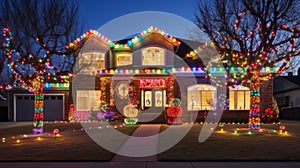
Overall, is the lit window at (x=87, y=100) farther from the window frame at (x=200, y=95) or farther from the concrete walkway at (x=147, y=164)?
the concrete walkway at (x=147, y=164)

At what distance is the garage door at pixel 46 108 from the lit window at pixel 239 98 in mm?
13521

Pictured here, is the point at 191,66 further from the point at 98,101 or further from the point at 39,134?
the point at 39,134

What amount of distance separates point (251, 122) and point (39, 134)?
9.88 meters

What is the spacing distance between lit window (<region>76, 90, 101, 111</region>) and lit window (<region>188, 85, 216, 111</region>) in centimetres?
695

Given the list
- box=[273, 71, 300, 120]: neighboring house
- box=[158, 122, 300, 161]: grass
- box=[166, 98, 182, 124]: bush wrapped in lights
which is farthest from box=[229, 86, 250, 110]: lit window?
box=[158, 122, 300, 161]: grass

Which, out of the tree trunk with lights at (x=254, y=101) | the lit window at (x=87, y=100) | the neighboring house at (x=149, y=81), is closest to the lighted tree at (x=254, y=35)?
the tree trunk with lights at (x=254, y=101)

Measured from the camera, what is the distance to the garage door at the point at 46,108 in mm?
23469

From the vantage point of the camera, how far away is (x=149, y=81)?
20641 millimetres

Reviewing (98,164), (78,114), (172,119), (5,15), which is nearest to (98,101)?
(78,114)

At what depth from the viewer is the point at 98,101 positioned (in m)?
21.4

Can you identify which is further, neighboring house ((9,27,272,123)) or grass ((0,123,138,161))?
neighboring house ((9,27,272,123))

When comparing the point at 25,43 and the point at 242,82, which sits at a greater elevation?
the point at 25,43

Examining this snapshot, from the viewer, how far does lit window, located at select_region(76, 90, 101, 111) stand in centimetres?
2148

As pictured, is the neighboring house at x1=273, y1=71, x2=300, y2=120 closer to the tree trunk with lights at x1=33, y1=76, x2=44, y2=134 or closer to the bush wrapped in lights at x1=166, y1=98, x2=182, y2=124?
the bush wrapped in lights at x1=166, y1=98, x2=182, y2=124
